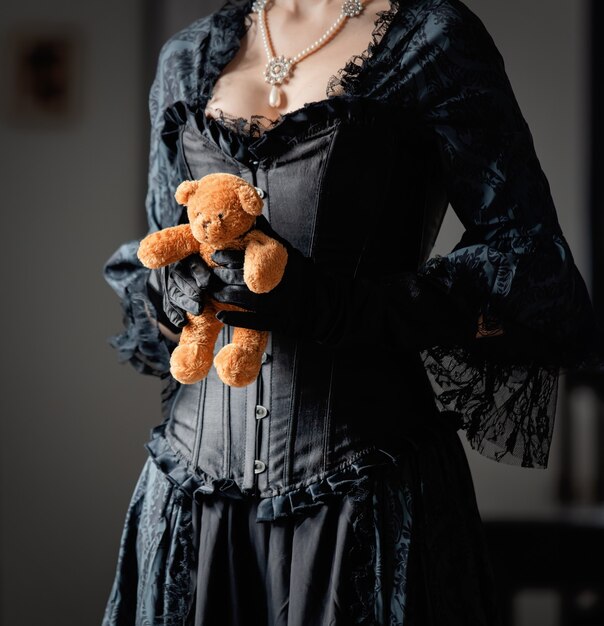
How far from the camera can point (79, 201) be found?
1731 mm

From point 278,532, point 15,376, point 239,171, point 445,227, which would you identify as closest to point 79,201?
point 15,376

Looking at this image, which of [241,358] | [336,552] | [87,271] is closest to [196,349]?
[241,358]

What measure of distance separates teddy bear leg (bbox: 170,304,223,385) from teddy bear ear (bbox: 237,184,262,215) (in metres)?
0.12

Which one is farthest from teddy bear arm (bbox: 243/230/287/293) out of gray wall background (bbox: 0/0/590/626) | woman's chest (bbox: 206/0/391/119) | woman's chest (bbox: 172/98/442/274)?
gray wall background (bbox: 0/0/590/626)

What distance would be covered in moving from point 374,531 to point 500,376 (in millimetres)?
245

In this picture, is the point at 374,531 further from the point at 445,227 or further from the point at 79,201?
the point at 79,201

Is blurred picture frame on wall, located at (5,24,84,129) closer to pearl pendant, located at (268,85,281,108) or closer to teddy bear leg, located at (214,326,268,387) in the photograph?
pearl pendant, located at (268,85,281,108)

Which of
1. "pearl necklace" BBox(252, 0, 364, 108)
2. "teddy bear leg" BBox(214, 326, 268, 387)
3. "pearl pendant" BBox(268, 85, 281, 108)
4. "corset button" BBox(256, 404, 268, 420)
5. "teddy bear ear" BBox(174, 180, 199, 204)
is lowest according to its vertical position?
"corset button" BBox(256, 404, 268, 420)

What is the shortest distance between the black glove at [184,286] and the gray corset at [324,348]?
0.11m

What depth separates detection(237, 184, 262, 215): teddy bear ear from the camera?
74cm

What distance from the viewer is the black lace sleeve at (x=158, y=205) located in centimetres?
105

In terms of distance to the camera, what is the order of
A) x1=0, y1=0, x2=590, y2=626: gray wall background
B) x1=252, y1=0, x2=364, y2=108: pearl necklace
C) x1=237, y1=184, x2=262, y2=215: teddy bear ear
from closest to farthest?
1. x1=237, y1=184, x2=262, y2=215: teddy bear ear
2. x1=252, y1=0, x2=364, y2=108: pearl necklace
3. x1=0, y1=0, x2=590, y2=626: gray wall background
